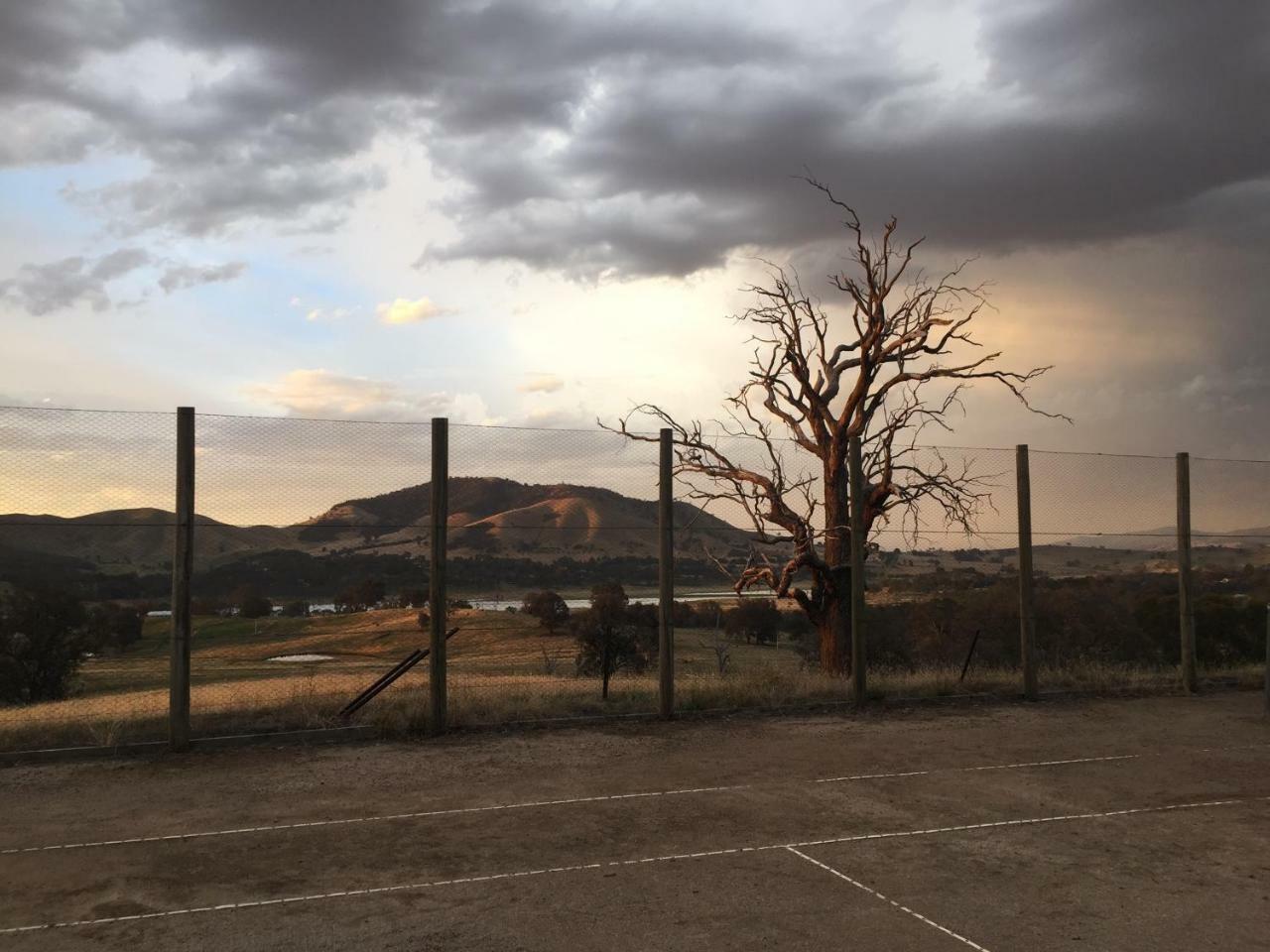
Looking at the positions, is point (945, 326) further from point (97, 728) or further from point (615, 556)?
point (97, 728)

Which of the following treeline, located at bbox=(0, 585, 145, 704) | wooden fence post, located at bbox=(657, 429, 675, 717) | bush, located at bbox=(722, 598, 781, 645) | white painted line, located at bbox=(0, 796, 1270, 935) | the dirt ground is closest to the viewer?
the dirt ground

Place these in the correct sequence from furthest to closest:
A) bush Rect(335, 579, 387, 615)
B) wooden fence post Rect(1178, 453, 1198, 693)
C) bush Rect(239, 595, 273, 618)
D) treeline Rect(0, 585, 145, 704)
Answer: treeline Rect(0, 585, 145, 704)
bush Rect(335, 579, 387, 615)
bush Rect(239, 595, 273, 618)
wooden fence post Rect(1178, 453, 1198, 693)

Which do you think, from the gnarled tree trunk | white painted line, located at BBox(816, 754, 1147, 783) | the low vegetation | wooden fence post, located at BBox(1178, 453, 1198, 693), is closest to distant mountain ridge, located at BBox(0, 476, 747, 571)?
the low vegetation

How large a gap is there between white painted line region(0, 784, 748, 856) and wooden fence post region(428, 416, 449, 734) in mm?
3055

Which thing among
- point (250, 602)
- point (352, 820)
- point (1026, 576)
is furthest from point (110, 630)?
point (1026, 576)

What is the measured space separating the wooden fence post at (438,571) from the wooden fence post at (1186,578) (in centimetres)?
1043

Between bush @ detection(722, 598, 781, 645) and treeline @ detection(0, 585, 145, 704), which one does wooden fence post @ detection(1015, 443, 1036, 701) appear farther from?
bush @ detection(722, 598, 781, 645)

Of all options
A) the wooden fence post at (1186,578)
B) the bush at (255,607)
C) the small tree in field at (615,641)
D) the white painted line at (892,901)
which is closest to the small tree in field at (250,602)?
the bush at (255,607)

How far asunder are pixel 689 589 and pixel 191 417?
8.82 meters

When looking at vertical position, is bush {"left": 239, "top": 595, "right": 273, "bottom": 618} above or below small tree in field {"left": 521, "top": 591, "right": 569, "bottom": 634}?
above

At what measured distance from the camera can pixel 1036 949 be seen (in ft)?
16.5

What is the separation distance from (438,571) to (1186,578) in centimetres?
1078

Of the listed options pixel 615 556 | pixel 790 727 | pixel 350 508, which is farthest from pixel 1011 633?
pixel 350 508

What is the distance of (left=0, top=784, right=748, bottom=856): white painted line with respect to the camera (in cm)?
685
